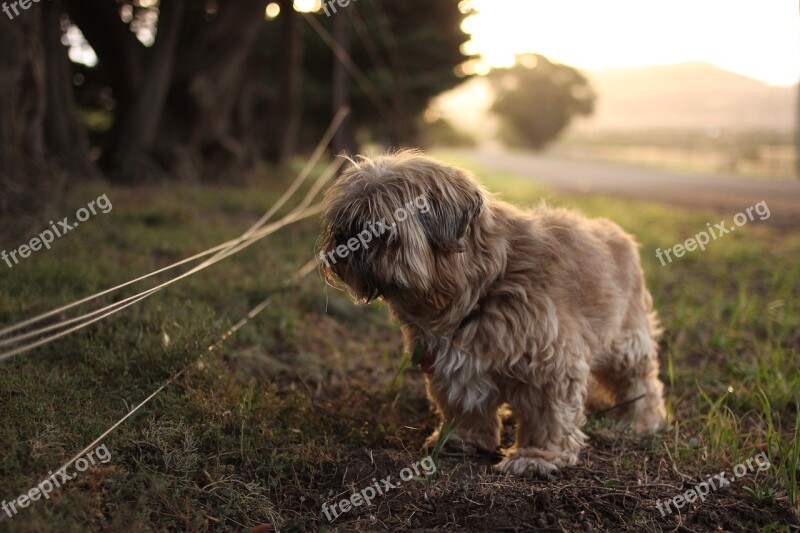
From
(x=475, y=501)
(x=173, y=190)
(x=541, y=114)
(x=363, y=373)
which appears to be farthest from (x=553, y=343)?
(x=541, y=114)

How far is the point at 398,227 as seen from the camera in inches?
139

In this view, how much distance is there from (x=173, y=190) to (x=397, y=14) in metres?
10.8

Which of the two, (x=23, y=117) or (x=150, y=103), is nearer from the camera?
(x=23, y=117)

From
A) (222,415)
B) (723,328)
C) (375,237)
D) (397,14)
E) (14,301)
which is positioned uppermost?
(397,14)

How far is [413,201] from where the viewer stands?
360 cm

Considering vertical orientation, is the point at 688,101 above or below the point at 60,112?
below

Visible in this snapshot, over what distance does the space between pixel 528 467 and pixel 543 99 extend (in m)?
72.8

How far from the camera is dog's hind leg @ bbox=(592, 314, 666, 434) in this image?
15.3 feet

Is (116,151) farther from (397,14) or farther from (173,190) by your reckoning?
(397,14)
